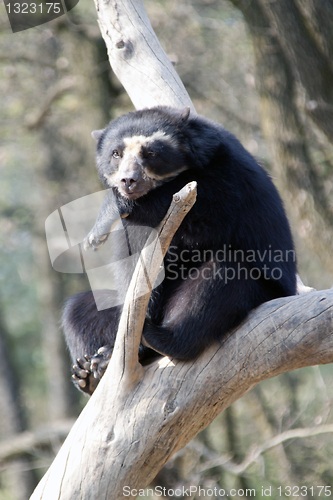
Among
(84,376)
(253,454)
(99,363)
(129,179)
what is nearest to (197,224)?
(129,179)

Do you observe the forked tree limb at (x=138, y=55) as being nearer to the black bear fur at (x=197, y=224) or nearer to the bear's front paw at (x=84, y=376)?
the black bear fur at (x=197, y=224)

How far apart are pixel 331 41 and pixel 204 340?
467cm

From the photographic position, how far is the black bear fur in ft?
9.66

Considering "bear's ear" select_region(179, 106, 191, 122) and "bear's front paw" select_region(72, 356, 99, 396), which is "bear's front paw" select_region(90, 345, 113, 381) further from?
"bear's ear" select_region(179, 106, 191, 122)

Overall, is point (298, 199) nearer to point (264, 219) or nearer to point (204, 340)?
point (264, 219)

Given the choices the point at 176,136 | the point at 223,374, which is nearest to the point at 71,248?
the point at 176,136

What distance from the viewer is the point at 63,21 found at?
8.15m

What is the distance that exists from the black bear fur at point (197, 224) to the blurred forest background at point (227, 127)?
2777 mm

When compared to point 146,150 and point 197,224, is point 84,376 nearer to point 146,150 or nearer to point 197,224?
point 197,224

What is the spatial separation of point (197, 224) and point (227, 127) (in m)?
5.61

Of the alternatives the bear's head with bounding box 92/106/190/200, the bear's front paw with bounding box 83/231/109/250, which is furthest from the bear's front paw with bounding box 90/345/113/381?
the bear's head with bounding box 92/106/190/200

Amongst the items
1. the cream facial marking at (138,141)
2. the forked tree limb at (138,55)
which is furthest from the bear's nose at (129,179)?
the forked tree limb at (138,55)

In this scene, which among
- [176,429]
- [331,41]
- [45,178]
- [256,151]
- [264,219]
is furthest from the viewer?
[45,178]

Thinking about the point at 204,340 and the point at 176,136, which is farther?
the point at 176,136
